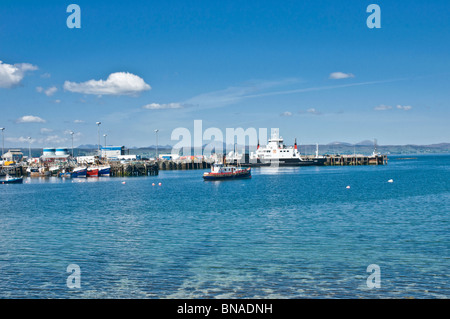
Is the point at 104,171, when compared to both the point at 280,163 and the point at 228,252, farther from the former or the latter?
the point at 228,252

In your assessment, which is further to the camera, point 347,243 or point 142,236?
point 142,236

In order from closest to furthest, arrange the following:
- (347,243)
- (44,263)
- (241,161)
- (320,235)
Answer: (44,263) < (347,243) < (320,235) < (241,161)

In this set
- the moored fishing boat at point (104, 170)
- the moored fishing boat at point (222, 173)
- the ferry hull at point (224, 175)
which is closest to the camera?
the ferry hull at point (224, 175)

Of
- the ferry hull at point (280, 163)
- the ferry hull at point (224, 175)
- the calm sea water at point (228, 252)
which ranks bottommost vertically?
the calm sea water at point (228, 252)

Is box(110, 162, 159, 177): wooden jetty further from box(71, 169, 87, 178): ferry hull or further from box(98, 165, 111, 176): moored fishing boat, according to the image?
box(71, 169, 87, 178): ferry hull

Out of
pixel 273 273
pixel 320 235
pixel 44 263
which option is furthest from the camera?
pixel 320 235

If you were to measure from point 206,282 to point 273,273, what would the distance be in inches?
130

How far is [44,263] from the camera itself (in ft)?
70.5

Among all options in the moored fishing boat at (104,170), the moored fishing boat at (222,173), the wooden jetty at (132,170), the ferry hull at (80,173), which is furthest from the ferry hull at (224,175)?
the ferry hull at (80,173)

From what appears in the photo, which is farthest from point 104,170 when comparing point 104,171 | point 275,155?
point 275,155

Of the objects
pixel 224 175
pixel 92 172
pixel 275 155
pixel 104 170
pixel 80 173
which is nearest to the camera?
pixel 224 175

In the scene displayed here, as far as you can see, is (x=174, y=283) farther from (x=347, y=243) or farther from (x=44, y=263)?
(x=347, y=243)

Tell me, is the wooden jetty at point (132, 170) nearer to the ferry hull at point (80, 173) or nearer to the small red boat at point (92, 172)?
the small red boat at point (92, 172)

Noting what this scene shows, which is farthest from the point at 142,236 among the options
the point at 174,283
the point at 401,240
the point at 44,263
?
the point at 401,240
